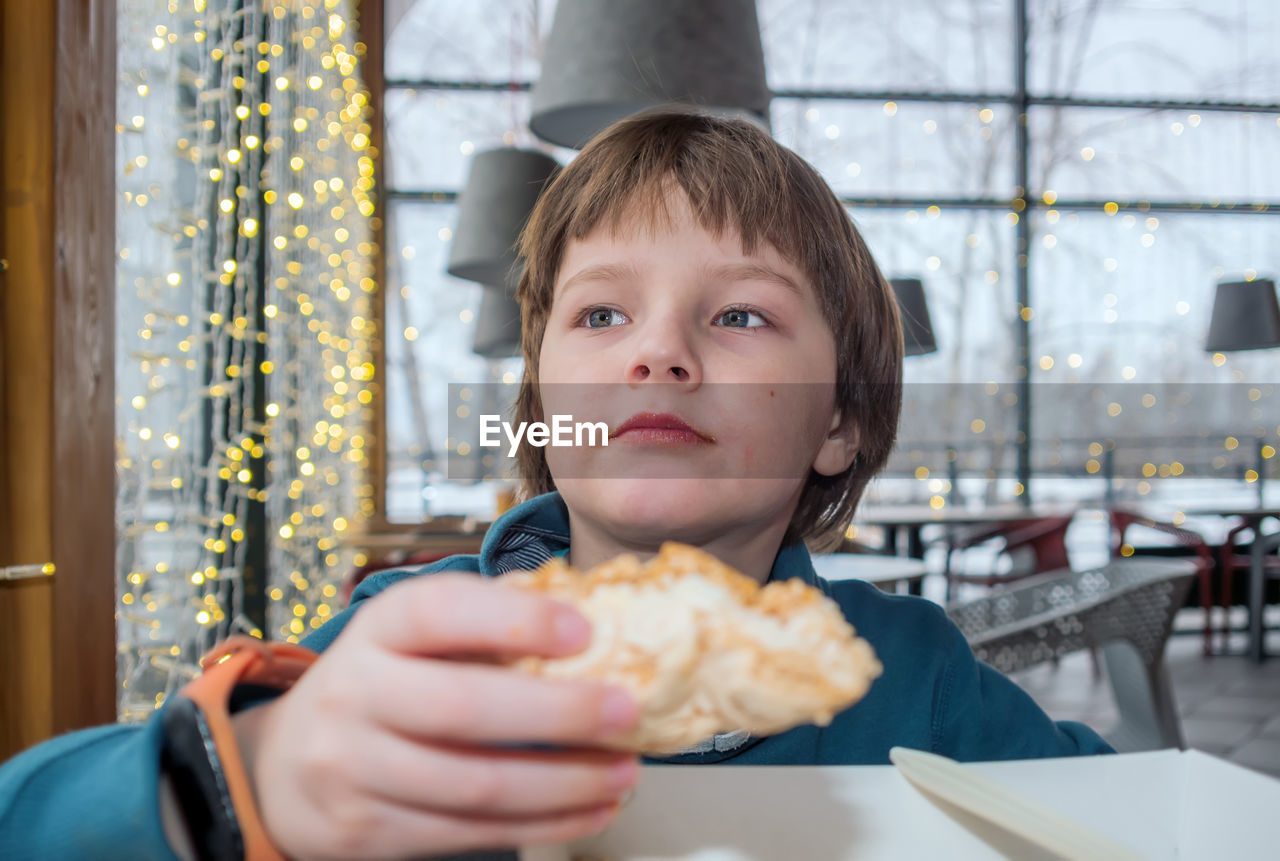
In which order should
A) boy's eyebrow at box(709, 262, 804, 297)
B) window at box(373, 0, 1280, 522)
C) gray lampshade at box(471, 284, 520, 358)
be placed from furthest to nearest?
1. window at box(373, 0, 1280, 522)
2. gray lampshade at box(471, 284, 520, 358)
3. boy's eyebrow at box(709, 262, 804, 297)

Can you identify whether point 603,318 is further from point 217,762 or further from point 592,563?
point 217,762

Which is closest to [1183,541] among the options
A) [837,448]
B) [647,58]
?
[647,58]

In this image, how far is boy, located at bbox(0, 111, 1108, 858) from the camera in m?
0.32

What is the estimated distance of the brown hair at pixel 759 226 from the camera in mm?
830

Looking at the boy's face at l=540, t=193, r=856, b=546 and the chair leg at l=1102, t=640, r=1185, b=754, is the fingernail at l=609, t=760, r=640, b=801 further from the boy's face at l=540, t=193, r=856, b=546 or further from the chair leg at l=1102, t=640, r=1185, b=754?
the chair leg at l=1102, t=640, r=1185, b=754

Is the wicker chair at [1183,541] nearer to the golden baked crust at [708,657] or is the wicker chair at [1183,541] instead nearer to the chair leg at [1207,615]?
the chair leg at [1207,615]

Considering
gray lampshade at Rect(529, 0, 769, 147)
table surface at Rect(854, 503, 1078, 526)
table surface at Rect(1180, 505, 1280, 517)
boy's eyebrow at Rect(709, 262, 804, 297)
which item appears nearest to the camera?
boy's eyebrow at Rect(709, 262, 804, 297)

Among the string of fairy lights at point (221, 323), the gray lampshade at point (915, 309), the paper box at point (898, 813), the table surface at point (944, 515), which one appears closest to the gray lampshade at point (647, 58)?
the string of fairy lights at point (221, 323)

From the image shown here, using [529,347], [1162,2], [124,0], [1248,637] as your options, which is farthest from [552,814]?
[1162,2]

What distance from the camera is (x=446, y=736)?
12.3 inches

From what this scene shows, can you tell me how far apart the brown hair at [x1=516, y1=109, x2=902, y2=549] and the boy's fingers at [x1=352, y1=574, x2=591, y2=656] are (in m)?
0.53

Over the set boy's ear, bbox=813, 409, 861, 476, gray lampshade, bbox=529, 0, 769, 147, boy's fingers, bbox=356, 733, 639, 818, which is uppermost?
gray lampshade, bbox=529, 0, 769, 147

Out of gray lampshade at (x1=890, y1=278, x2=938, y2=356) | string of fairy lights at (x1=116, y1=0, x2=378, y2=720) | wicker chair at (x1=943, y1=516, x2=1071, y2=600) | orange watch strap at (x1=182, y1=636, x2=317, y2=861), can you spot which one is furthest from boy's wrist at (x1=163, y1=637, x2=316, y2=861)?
wicker chair at (x1=943, y1=516, x2=1071, y2=600)

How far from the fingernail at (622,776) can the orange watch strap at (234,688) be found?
0.51ft
